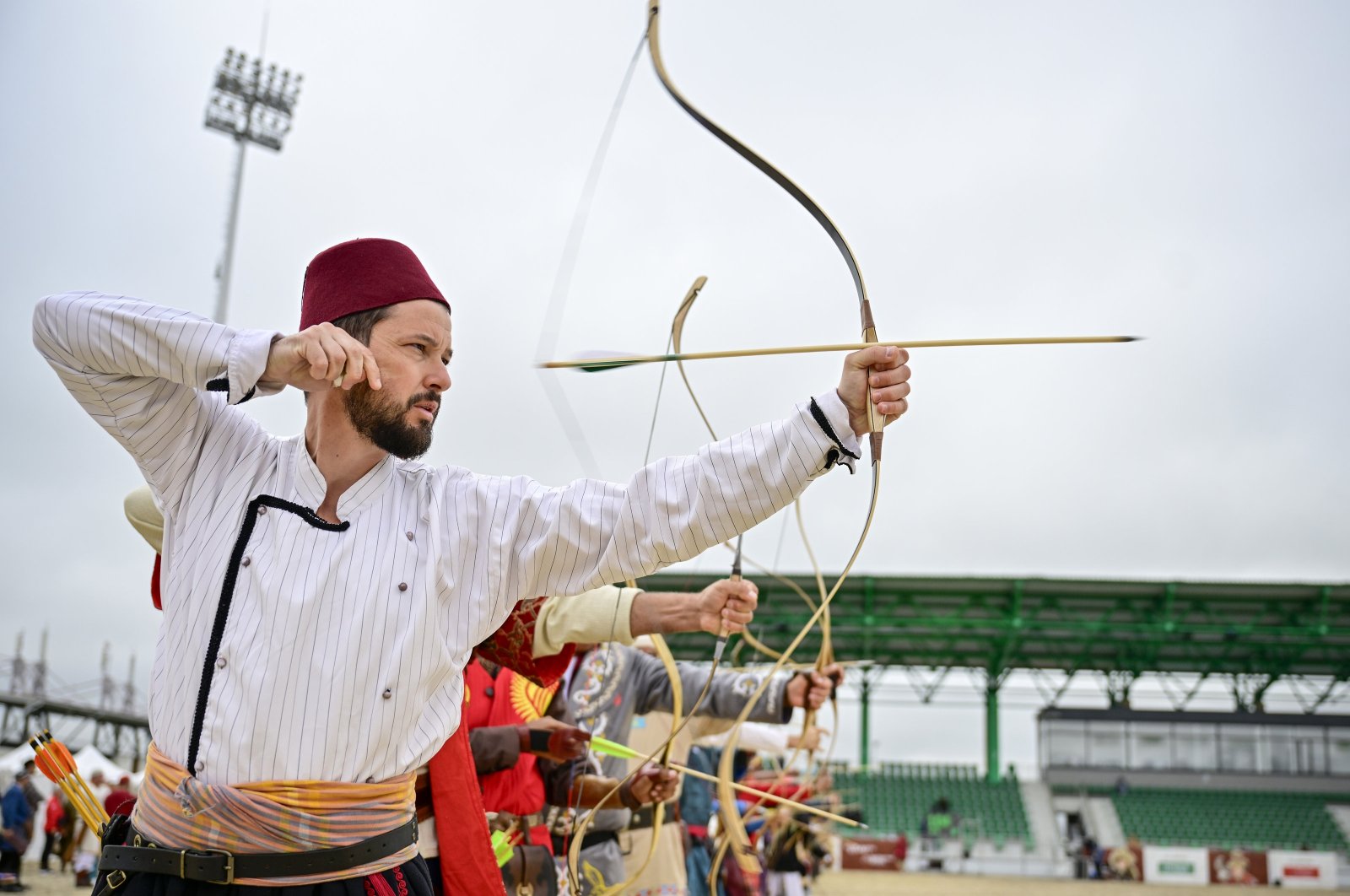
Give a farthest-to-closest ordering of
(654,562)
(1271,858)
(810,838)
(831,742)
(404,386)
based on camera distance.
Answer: (1271,858) < (810,838) < (831,742) < (404,386) < (654,562)

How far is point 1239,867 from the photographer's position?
67.7 feet

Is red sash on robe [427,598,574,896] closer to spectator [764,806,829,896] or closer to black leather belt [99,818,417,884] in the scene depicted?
black leather belt [99,818,417,884]

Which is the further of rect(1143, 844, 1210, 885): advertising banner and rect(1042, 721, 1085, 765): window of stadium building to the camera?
rect(1042, 721, 1085, 765): window of stadium building

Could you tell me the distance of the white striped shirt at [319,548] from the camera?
1.59m

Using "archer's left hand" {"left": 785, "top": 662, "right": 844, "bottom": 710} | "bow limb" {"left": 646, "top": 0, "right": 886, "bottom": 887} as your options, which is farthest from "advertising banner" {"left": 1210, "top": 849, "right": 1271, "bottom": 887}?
"bow limb" {"left": 646, "top": 0, "right": 886, "bottom": 887}

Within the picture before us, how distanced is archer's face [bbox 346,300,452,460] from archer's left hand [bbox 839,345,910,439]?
2.06ft

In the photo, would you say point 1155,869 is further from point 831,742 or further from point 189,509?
point 189,509

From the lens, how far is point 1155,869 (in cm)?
2108

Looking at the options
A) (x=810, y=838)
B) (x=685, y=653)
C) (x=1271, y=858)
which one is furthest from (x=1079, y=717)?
(x=810, y=838)

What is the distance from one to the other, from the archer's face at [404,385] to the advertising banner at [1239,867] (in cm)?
2234

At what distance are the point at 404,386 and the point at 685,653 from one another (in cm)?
2177

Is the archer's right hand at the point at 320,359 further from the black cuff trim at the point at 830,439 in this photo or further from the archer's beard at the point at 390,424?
the black cuff trim at the point at 830,439

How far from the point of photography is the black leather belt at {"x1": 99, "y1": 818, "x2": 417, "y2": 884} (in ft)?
5.11

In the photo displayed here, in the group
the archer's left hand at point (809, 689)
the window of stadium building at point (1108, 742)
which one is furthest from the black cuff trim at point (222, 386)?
the window of stadium building at point (1108, 742)
